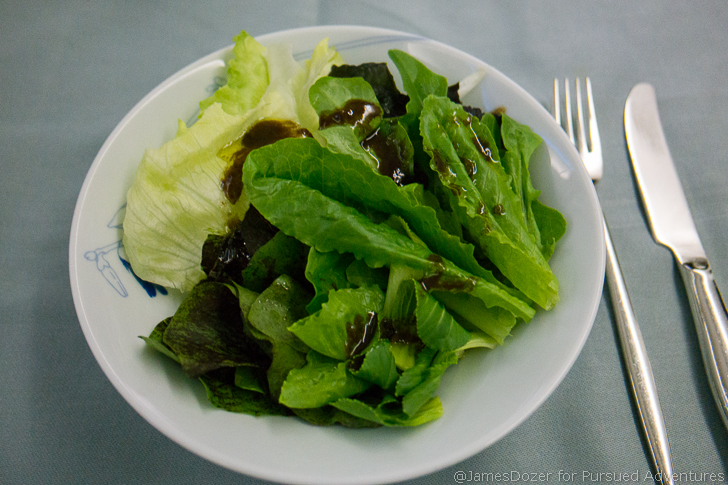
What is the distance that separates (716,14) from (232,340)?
1923 mm

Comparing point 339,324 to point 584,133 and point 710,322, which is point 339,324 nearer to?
point 710,322

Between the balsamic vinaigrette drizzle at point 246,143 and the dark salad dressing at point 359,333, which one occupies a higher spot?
the balsamic vinaigrette drizzle at point 246,143

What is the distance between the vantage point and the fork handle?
2.77 ft

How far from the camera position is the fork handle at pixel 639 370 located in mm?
843

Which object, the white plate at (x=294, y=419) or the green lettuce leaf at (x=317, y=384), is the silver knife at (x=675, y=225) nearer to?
the white plate at (x=294, y=419)

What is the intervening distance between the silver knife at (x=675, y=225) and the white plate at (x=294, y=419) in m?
0.44

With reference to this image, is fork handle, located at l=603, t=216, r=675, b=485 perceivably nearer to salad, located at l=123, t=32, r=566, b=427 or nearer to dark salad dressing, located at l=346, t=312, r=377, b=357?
salad, located at l=123, t=32, r=566, b=427

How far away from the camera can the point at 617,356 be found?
98cm

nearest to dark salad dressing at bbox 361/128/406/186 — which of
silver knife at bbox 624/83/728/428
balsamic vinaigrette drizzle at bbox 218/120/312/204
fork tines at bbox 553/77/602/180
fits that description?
balsamic vinaigrette drizzle at bbox 218/120/312/204

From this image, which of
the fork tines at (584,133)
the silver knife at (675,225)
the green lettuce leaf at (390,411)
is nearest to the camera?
the green lettuce leaf at (390,411)

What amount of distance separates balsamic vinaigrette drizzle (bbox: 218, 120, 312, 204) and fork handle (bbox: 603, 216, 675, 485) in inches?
28.4

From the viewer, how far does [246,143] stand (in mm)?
863

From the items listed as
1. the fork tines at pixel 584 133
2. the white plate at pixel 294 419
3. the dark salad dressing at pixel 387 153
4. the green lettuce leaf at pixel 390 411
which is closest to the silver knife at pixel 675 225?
the fork tines at pixel 584 133

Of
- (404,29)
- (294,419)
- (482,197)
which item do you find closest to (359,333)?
(294,419)
